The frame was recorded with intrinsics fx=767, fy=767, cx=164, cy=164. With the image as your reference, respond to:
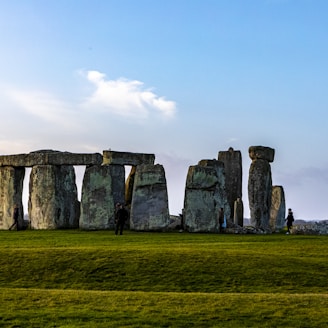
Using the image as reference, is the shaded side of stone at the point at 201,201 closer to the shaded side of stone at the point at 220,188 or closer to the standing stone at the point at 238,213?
the shaded side of stone at the point at 220,188

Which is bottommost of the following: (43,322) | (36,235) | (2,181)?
(43,322)

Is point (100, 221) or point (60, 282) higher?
point (100, 221)

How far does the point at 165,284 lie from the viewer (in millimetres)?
18703

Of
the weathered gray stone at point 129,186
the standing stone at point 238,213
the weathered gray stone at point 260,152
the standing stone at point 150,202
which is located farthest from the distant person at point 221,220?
the weathered gray stone at point 129,186

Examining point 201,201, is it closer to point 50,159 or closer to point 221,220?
point 221,220

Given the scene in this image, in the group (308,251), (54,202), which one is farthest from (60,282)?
(54,202)

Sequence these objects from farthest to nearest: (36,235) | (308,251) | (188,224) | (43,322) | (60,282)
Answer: (188,224), (36,235), (308,251), (60,282), (43,322)

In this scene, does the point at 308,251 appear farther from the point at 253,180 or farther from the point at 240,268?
the point at 253,180

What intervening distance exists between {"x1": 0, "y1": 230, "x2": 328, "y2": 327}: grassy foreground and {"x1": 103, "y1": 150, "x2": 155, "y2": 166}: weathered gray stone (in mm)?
8774

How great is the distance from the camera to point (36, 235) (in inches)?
1173

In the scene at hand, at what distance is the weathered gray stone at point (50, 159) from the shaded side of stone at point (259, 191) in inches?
301

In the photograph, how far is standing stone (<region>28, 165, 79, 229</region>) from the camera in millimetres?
34750

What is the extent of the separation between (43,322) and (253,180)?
2403cm

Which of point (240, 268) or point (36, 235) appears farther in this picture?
point (36, 235)
